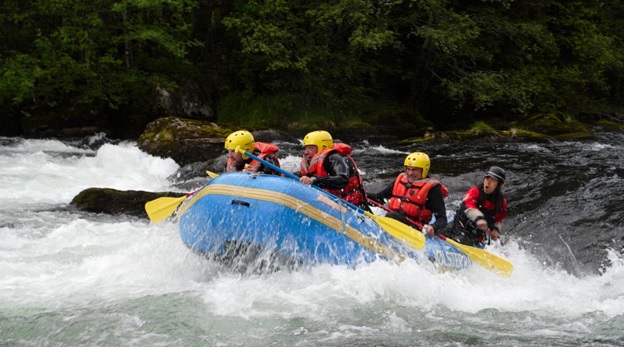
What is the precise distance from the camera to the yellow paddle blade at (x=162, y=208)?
6887mm

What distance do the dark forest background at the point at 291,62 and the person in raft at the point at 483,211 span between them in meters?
9.77

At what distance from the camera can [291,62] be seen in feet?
59.3

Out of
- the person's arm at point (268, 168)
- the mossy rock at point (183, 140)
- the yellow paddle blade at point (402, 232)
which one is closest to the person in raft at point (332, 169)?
the person's arm at point (268, 168)

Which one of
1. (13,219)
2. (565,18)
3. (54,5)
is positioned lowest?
(13,219)

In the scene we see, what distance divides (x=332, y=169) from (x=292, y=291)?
4.69 ft

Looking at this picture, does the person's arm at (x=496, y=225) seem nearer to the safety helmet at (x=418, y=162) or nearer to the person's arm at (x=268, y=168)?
the safety helmet at (x=418, y=162)

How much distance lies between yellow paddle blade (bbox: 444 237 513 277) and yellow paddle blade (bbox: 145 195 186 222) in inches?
113

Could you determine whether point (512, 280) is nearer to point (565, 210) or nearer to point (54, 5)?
point (565, 210)

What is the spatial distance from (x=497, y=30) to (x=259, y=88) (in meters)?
7.48

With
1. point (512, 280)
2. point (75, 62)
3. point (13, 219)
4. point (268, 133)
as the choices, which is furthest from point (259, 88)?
point (512, 280)

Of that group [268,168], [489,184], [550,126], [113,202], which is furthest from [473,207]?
[550,126]

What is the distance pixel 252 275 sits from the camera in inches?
236

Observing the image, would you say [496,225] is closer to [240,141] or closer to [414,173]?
[414,173]

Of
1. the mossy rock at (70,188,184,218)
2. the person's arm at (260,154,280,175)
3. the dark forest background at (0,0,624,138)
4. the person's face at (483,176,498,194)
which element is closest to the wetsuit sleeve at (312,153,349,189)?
the person's arm at (260,154,280,175)
